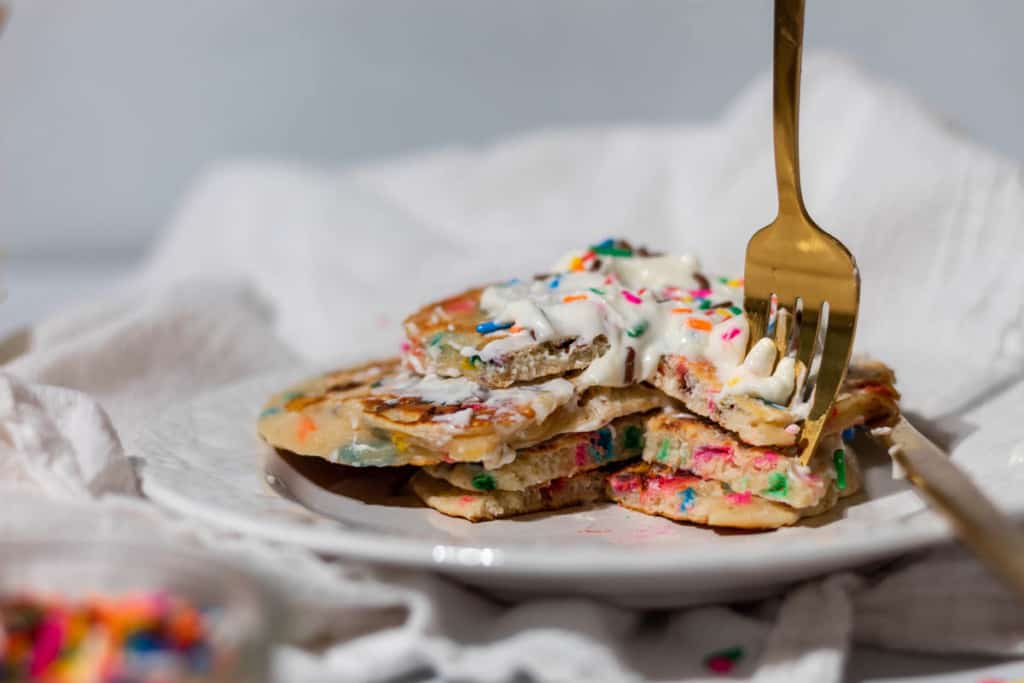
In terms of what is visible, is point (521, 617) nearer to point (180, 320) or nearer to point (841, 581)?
point (841, 581)

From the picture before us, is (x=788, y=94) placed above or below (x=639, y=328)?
above

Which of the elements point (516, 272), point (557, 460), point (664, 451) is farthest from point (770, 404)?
point (516, 272)

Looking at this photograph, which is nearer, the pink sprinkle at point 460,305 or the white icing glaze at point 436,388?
the white icing glaze at point 436,388

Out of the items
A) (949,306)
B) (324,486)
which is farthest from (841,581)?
(949,306)

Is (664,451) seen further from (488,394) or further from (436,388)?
Answer: (436,388)

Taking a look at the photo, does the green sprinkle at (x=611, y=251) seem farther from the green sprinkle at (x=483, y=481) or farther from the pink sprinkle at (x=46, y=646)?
the pink sprinkle at (x=46, y=646)

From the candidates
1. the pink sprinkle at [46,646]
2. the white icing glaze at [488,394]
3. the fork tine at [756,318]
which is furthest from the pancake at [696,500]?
the pink sprinkle at [46,646]

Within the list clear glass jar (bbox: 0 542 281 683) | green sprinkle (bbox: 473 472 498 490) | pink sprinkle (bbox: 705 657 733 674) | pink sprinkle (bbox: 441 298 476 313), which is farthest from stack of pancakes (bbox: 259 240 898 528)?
clear glass jar (bbox: 0 542 281 683)
